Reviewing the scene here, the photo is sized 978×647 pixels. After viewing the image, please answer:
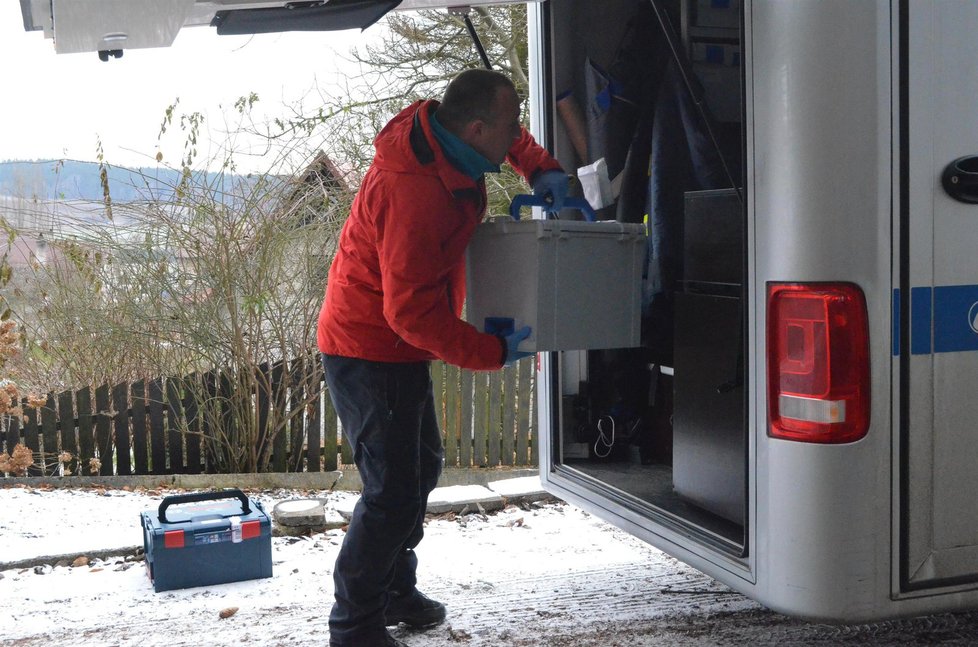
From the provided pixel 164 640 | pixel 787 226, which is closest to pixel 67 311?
pixel 164 640

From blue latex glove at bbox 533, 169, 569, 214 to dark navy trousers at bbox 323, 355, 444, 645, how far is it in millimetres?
802

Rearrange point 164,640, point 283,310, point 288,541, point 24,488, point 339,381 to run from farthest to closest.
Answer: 1. point 283,310
2. point 24,488
3. point 288,541
4. point 164,640
5. point 339,381

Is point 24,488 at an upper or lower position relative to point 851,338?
lower

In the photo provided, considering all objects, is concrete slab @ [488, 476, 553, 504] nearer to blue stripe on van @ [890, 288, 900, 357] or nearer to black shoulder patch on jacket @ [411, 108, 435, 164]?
black shoulder patch on jacket @ [411, 108, 435, 164]

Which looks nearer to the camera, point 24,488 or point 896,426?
point 896,426

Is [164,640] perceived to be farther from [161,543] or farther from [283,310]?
[283,310]

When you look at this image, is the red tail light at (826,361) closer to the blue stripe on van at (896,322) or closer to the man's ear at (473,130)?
the blue stripe on van at (896,322)

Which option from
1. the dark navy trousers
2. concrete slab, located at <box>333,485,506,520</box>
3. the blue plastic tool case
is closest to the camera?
the dark navy trousers

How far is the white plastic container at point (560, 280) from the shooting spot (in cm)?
307

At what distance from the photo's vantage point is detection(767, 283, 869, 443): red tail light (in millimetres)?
2363

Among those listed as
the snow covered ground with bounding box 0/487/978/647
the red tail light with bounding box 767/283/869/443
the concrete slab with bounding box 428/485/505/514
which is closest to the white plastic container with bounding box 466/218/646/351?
the red tail light with bounding box 767/283/869/443

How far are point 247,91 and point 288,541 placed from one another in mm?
3369

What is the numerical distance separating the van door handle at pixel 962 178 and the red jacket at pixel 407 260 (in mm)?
1374

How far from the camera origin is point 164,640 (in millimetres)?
3455
